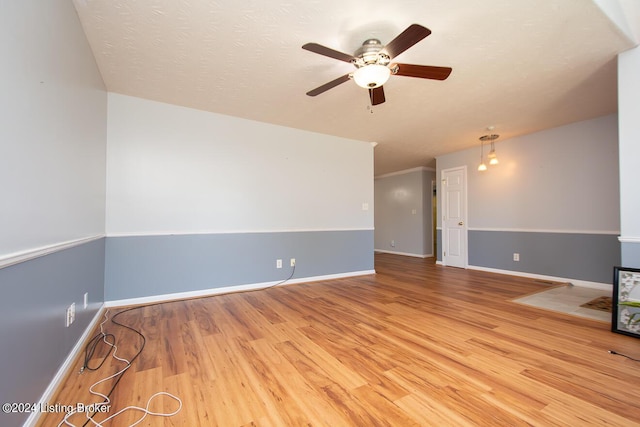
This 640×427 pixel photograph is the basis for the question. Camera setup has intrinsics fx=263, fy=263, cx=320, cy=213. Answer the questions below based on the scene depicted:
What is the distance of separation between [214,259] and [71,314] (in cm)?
174

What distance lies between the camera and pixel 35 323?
1.27 metres

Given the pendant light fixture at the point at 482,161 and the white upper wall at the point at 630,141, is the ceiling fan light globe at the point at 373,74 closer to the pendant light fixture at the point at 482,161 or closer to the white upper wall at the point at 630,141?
the white upper wall at the point at 630,141

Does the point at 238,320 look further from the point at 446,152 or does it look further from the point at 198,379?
the point at 446,152

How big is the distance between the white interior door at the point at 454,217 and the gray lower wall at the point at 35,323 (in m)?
5.86

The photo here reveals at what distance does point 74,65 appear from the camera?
1846 millimetres

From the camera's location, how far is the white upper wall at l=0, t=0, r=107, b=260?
3.56 feet

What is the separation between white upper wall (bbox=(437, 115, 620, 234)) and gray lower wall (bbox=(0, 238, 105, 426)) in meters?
5.85

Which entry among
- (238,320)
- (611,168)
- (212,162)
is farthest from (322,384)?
(611,168)

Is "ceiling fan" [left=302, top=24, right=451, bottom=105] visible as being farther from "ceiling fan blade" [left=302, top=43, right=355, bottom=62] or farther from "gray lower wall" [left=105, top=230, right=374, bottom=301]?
"gray lower wall" [left=105, top=230, right=374, bottom=301]

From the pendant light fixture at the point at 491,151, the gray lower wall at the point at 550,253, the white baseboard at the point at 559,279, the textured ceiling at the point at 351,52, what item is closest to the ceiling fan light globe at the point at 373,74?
the textured ceiling at the point at 351,52

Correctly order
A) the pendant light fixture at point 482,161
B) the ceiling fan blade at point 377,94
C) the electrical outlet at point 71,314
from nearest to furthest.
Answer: the electrical outlet at point 71,314 < the ceiling fan blade at point 377,94 < the pendant light fixture at point 482,161

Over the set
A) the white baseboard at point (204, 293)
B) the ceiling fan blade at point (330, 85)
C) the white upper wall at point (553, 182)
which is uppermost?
the ceiling fan blade at point (330, 85)

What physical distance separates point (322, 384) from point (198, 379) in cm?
77

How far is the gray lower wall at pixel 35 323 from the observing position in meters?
1.04
